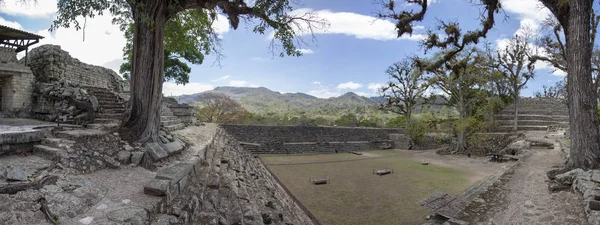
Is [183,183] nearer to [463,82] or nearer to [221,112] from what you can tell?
[463,82]

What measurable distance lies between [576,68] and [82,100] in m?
12.3

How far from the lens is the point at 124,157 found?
16.3 ft

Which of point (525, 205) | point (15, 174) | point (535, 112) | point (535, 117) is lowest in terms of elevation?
point (525, 205)

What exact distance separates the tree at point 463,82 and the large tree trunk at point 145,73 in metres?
15.2

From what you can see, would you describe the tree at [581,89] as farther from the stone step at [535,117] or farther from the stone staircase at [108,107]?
the stone step at [535,117]

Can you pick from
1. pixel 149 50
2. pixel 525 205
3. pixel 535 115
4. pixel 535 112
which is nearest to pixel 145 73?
pixel 149 50

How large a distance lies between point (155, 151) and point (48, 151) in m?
1.56

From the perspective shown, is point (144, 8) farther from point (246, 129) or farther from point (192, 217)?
point (246, 129)

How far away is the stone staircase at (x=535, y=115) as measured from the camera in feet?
69.3

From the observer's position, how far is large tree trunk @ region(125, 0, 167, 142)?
5.86 m

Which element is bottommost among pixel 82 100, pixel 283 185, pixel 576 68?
pixel 283 185

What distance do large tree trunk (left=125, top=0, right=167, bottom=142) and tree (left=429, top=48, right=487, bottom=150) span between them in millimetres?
15219

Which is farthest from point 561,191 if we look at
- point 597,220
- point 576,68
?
point 576,68

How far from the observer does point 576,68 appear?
267 inches
